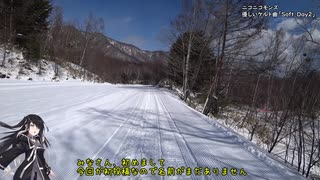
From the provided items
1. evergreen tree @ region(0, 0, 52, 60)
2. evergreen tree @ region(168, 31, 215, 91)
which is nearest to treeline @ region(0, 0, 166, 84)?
evergreen tree @ region(0, 0, 52, 60)

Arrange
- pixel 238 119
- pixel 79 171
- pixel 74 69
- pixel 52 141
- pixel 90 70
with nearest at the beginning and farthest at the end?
1. pixel 79 171
2. pixel 52 141
3. pixel 238 119
4. pixel 74 69
5. pixel 90 70

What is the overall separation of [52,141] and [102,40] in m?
41.4

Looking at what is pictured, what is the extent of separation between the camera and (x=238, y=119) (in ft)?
37.3

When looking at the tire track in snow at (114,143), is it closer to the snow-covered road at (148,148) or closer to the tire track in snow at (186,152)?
the snow-covered road at (148,148)

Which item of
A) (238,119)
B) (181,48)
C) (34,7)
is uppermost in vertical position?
(34,7)

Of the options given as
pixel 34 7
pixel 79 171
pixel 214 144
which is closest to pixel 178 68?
pixel 34 7

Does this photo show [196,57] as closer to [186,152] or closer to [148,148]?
[186,152]

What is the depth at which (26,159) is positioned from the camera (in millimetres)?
2260

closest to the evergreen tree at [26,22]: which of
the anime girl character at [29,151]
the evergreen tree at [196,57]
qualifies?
the evergreen tree at [196,57]

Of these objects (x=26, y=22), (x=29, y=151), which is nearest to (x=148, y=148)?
(x=29, y=151)

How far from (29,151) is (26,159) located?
0.26 ft

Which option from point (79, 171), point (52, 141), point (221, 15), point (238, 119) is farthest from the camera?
point (221, 15)

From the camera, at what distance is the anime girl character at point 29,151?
2.23 meters

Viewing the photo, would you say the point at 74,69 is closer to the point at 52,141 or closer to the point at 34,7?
the point at 34,7
